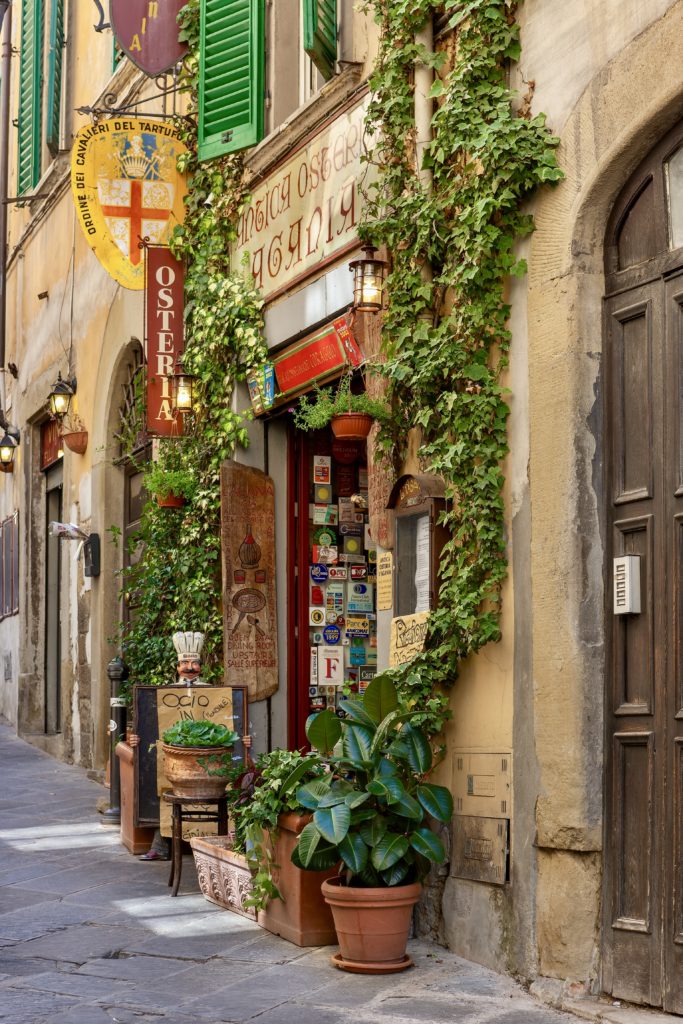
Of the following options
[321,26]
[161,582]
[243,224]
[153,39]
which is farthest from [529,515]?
[153,39]

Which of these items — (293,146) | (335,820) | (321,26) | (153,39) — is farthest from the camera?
(153,39)

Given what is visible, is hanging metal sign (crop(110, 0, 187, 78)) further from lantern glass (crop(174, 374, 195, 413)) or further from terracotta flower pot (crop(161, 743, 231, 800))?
terracotta flower pot (crop(161, 743, 231, 800))

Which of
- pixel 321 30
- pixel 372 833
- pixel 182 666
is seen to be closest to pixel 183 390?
pixel 182 666

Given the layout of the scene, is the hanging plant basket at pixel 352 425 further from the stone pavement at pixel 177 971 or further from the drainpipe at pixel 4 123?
the drainpipe at pixel 4 123

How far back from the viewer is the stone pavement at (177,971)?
210 inches

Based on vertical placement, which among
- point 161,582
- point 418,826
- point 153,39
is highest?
point 153,39

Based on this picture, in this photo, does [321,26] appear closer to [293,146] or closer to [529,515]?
[293,146]

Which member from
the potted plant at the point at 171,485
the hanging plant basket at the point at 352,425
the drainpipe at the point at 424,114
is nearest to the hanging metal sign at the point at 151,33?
the potted plant at the point at 171,485

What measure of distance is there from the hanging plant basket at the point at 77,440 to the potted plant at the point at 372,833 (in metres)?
7.73

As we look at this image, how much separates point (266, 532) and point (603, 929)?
14.7 ft

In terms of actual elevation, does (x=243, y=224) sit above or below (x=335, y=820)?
above

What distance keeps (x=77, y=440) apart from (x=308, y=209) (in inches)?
226

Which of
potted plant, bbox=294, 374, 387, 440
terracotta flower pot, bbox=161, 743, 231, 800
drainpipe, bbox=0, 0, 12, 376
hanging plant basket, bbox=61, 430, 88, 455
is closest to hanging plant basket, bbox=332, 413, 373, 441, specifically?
potted plant, bbox=294, 374, 387, 440

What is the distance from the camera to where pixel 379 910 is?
19.5 feet
